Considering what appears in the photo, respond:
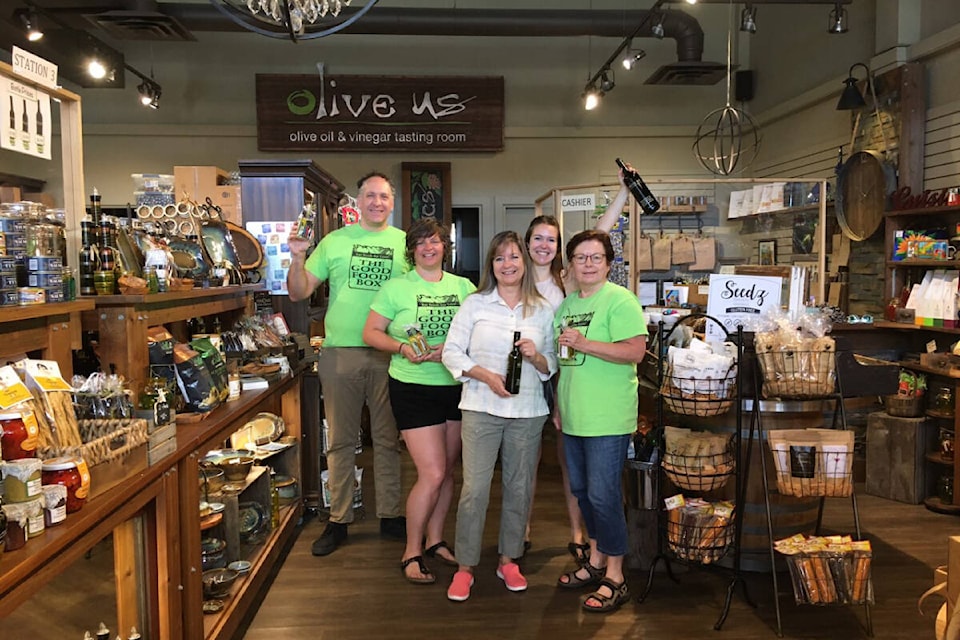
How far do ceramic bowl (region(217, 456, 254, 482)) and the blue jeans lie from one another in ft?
4.56

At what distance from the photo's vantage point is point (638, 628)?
2.84 m

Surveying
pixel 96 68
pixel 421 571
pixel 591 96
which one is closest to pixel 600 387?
pixel 421 571

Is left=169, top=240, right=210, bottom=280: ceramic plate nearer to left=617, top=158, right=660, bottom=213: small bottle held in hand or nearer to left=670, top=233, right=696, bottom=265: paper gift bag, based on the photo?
left=617, top=158, right=660, bottom=213: small bottle held in hand

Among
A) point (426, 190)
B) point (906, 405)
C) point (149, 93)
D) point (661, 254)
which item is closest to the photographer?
point (906, 405)

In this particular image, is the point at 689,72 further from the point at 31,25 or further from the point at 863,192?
the point at 31,25

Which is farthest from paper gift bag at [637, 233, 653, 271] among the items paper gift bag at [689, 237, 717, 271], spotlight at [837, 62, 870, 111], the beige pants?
the beige pants

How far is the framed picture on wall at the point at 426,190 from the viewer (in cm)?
865

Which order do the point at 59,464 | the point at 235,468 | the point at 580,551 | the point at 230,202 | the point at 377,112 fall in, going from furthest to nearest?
the point at 377,112 → the point at 230,202 → the point at 580,551 → the point at 235,468 → the point at 59,464

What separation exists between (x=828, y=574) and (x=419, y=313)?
73.4 inches

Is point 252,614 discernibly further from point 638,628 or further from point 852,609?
point 852,609

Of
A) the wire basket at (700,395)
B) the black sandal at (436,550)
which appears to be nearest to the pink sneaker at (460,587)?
the black sandal at (436,550)

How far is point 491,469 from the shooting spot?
9.76 ft

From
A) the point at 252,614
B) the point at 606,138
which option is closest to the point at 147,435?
the point at 252,614

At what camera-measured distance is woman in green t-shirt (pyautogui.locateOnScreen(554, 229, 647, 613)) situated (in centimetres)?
279
